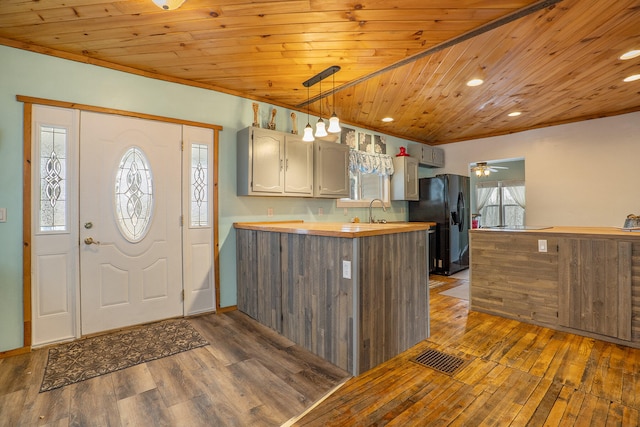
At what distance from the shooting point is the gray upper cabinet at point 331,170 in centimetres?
406

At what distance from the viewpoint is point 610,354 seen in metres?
2.45

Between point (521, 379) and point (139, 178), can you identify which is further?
point (139, 178)

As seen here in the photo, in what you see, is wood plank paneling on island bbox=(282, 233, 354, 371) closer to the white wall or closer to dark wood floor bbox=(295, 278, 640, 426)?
dark wood floor bbox=(295, 278, 640, 426)

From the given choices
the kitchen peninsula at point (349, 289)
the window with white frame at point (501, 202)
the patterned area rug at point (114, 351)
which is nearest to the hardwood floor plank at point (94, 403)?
the patterned area rug at point (114, 351)

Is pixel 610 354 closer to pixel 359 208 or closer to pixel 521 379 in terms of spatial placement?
pixel 521 379

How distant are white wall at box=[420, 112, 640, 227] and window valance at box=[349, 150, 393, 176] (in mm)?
1966

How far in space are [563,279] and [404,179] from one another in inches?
117

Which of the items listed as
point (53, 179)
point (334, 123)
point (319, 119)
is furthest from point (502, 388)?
point (53, 179)

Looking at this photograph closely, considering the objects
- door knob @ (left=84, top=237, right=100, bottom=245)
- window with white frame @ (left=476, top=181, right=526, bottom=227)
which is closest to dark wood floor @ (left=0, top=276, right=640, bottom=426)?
door knob @ (left=84, top=237, right=100, bottom=245)

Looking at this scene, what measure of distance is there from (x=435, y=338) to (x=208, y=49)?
3.30 metres

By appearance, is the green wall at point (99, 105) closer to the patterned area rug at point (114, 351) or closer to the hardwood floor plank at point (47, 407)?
the patterned area rug at point (114, 351)

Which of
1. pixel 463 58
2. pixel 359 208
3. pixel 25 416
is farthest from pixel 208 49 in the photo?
pixel 359 208

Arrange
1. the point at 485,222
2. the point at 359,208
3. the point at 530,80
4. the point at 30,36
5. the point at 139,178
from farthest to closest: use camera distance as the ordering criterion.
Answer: the point at 485,222 → the point at 359,208 → the point at 530,80 → the point at 139,178 → the point at 30,36

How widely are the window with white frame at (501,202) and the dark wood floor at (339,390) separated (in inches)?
231
